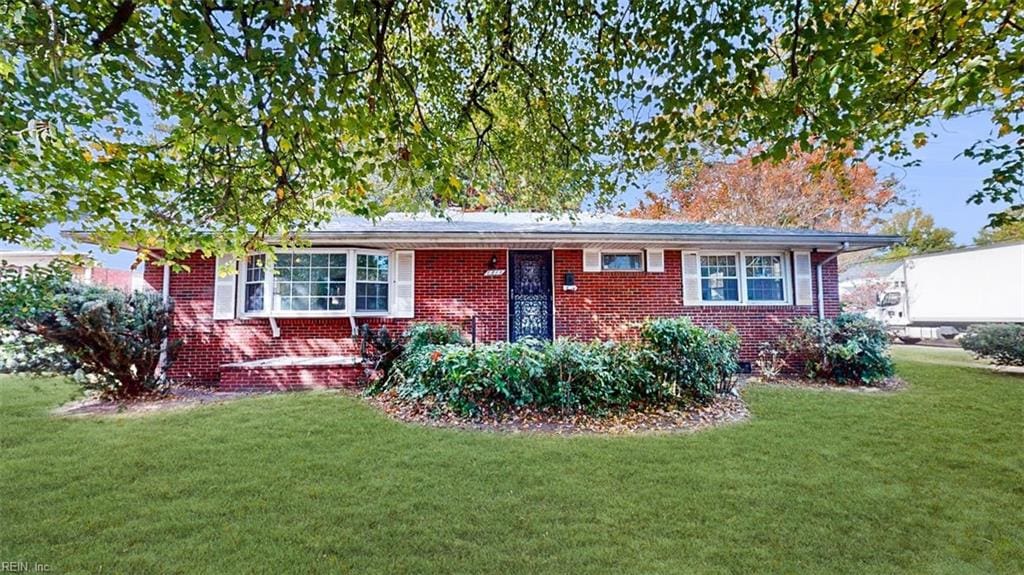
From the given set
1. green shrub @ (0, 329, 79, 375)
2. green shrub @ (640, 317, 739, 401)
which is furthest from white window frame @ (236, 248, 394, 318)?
green shrub @ (640, 317, 739, 401)

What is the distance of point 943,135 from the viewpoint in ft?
16.6

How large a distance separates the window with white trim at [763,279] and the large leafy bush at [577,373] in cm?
342

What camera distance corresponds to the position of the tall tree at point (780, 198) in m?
16.8

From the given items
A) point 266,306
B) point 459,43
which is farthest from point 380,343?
point 459,43

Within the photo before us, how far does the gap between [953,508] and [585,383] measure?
3.54 meters

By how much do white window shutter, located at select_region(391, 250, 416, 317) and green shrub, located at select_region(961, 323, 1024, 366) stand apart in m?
12.4

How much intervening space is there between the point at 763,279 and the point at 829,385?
96.4 inches

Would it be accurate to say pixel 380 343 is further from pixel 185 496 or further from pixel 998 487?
pixel 998 487

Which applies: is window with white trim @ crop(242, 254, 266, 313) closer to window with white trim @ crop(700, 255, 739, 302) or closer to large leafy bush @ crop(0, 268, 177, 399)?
large leafy bush @ crop(0, 268, 177, 399)

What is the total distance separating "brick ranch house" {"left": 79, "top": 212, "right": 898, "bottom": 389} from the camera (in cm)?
814

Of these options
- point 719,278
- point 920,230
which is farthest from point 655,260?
point 920,230

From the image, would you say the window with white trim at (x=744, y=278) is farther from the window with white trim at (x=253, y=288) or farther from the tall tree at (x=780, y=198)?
the window with white trim at (x=253, y=288)

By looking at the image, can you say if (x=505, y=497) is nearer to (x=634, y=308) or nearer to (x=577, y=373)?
(x=577, y=373)

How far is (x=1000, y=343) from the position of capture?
30.6 ft
